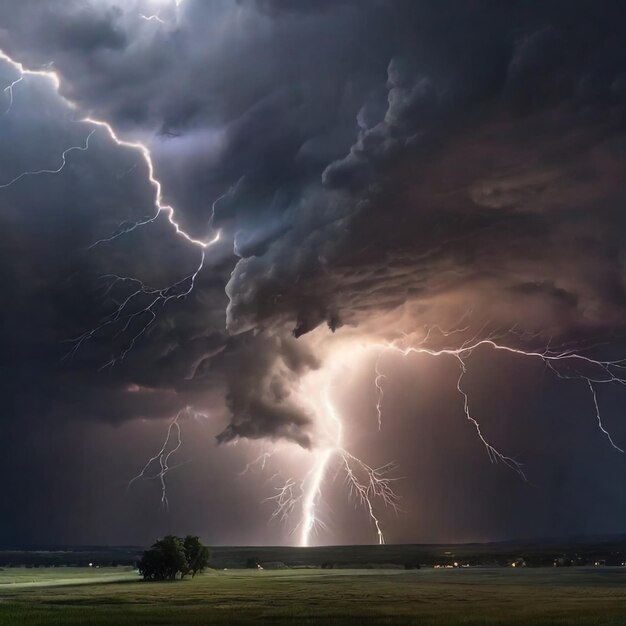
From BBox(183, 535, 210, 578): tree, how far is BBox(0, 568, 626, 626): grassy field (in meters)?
13.3

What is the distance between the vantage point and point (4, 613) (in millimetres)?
37844

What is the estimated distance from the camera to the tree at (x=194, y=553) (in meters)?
73.0

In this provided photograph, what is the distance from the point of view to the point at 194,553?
73188mm

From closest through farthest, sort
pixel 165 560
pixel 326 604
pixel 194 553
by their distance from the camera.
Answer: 1. pixel 326 604
2. pixel 165 560
3. pixel 194 553

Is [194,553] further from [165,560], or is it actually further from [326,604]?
[326,604]

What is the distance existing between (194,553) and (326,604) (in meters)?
35.0

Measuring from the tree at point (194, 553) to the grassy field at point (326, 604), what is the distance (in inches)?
523

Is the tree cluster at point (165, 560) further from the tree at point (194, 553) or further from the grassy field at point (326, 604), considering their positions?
the grassy field at point (326, 604)

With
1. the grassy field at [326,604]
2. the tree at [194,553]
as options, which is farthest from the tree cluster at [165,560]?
the grassy field at [326,604]

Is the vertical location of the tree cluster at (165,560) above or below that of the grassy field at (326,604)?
above

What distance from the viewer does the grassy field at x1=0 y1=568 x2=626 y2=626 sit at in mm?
34000

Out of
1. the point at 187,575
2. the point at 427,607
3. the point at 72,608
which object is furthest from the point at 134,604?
the point at 187,575

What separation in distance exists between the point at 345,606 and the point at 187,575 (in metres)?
41.0

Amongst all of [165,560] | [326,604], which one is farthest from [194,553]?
[326,604]
